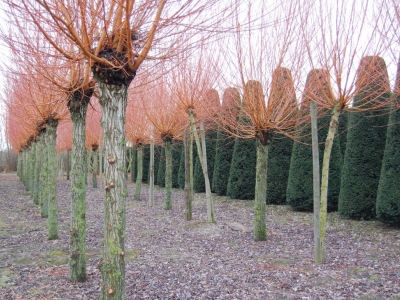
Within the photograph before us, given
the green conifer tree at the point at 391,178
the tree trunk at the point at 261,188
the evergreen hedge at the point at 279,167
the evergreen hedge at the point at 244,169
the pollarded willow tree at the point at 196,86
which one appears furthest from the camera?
the evergreen hedge at the point at 244,169

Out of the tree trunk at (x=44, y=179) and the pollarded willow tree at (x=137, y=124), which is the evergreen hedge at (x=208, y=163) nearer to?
the pollarded willow tree at (x=137, y=124)

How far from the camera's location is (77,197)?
15.2 ft

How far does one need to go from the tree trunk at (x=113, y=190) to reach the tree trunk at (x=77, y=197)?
172 cm

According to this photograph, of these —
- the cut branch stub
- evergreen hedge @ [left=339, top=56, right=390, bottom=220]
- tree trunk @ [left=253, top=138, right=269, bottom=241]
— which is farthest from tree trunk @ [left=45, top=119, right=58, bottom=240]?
evergreen hedge @ [left=339, top=56, right=390, bottom=220]

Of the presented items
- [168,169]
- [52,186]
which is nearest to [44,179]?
[52,186]

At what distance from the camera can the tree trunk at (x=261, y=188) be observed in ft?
21.9

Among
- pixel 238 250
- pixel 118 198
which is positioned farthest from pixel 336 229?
pixel 118 198

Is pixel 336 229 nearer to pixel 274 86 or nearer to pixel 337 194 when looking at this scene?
pixel 337 194

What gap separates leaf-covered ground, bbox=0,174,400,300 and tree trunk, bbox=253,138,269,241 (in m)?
0.25

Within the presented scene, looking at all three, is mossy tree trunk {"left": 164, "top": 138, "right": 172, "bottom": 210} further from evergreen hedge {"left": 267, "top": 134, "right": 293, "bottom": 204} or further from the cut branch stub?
the cut branch stub

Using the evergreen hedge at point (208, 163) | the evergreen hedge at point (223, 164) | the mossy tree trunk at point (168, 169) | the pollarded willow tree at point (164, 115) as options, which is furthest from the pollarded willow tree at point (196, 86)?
the evergreen hedge at point (208, 163)

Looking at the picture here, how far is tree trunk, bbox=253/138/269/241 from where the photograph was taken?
6668mm

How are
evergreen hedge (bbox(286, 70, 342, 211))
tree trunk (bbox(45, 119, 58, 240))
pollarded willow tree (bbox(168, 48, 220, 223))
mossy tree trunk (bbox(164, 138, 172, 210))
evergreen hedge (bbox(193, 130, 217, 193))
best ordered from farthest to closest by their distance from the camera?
evergreen hedge (bbox(193, 130, 217, 193))
mossy tree trunk (bbox(164, 138, 172, 210))
evergreen hedge (bbox(286, 70, 342, 211))
pollarded willow tree (bbox(168, 48, 220, 223))
tree trunk (bbox(45, 119, 58, 240))

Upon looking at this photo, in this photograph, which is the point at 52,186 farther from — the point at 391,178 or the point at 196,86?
the point at 391,178
